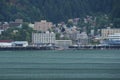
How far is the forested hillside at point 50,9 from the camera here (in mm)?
136000

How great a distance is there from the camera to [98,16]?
139500 millimetres

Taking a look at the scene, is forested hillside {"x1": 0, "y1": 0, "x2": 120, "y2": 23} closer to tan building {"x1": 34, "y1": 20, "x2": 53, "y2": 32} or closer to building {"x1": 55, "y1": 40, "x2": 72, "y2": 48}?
tan building {"x1": 34, "y1": 20, "x2": 53, "y2": 32}

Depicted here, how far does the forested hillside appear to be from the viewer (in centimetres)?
13600

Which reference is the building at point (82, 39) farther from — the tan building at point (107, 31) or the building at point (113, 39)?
the building at point (113, 39)

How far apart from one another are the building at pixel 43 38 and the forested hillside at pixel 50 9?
12693 mm

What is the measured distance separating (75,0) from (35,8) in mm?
8527

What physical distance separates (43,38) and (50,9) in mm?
18757

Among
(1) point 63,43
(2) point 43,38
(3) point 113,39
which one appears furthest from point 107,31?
(1) point 63,43

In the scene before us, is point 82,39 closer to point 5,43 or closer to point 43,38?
point 43,38

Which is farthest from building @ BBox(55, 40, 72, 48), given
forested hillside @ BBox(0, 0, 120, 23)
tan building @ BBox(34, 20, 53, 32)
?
forested hillside @ BBox(0, 0, 120, 23)

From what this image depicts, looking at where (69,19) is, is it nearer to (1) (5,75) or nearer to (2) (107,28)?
(2) (107,28)

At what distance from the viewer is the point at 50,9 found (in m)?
140

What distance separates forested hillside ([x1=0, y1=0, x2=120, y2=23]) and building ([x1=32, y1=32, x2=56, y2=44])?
12693 mm

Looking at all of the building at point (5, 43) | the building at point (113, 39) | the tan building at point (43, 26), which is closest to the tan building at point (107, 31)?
the building at point (113, 39)
